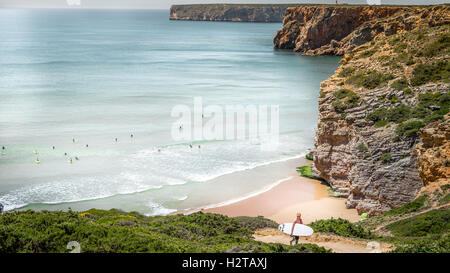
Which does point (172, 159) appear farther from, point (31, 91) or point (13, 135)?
point (31, 91)

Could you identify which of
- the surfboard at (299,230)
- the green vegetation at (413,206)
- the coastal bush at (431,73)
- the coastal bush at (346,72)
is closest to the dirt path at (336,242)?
the surfboard at (299,230)

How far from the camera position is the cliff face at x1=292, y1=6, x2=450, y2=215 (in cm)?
1797

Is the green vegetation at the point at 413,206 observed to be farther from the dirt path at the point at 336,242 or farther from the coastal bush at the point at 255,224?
the coastal bush at the point at 255,224

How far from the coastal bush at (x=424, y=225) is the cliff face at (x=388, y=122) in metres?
2.66

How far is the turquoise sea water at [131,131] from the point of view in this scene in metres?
23.5

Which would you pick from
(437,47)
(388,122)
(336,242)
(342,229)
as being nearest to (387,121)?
(388,122)

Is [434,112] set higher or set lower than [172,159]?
higher

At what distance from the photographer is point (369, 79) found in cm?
2297

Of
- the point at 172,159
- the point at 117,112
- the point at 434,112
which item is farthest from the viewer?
the point at 117,112

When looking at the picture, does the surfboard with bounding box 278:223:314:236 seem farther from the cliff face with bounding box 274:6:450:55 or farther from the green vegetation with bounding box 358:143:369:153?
the cliff face with bounding box 274:6:450:55

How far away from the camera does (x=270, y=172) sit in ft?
87.2

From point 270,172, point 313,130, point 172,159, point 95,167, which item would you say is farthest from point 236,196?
point 313,130

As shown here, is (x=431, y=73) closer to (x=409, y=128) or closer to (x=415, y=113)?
(x=415, y=113)
